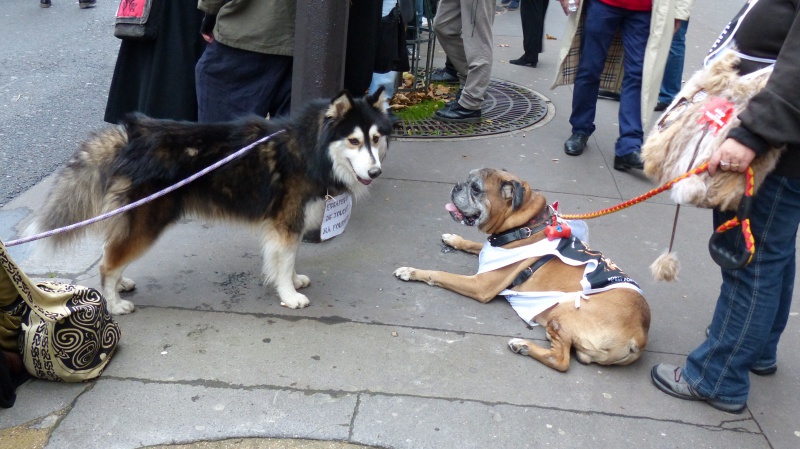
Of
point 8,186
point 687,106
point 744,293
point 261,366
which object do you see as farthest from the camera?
point 8,186

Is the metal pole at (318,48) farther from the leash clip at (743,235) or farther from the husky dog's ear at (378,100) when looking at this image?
the leash clip at (743,235)

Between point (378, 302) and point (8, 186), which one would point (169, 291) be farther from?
point (8, 186)

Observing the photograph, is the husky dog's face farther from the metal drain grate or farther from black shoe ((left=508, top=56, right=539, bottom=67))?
black shoe ((left=508, top=56, right=539, bottom=67))

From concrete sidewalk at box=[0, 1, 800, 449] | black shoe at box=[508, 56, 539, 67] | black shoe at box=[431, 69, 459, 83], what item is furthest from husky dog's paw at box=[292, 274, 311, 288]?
black shoe at box=[508, 56, 539, 67]

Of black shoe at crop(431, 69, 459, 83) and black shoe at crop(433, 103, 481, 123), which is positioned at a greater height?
black shoe at crop(431, 69, 459, 83)

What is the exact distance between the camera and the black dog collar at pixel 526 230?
4.00 m

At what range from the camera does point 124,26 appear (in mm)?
4609

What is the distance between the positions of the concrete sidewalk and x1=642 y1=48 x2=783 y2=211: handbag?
1.14 meters

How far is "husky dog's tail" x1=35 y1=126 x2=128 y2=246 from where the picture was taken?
355cm

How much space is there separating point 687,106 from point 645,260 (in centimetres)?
201

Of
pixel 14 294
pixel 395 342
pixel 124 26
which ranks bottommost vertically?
pixel 395 342

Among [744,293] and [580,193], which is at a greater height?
[744,293]

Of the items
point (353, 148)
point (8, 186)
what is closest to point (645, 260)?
point (353, 148)

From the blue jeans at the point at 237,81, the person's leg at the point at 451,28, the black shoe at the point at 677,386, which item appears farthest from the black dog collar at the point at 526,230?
the person's leg at the point at 451,28
